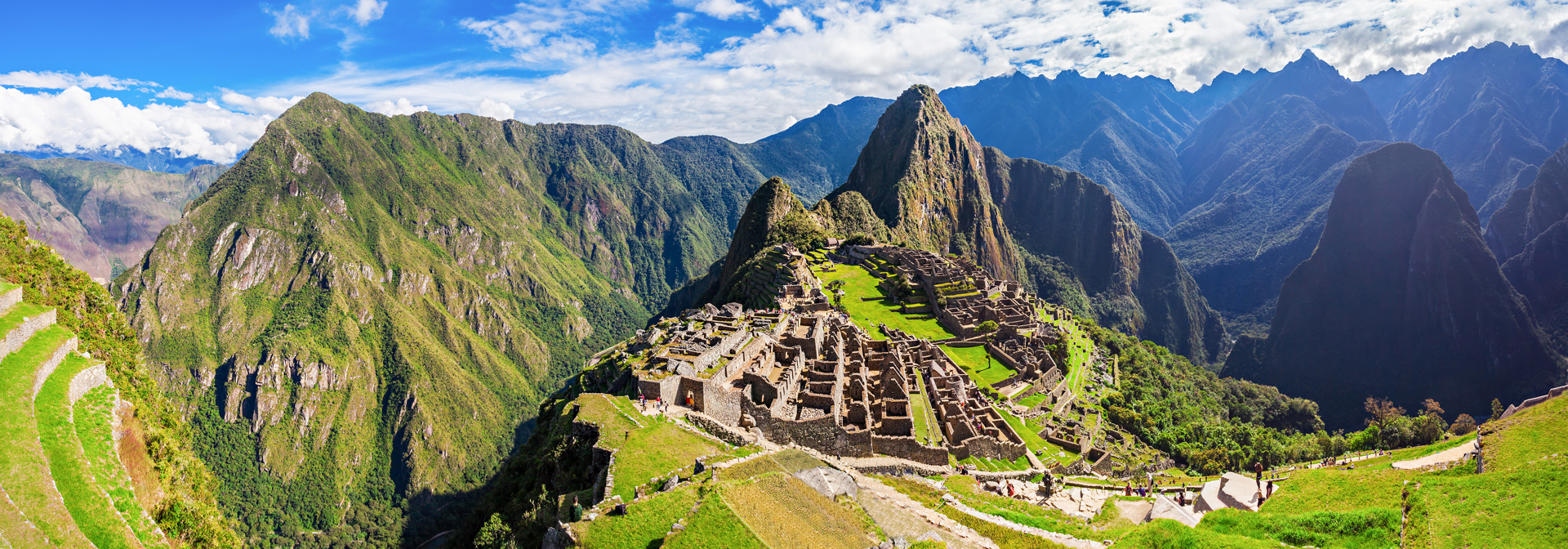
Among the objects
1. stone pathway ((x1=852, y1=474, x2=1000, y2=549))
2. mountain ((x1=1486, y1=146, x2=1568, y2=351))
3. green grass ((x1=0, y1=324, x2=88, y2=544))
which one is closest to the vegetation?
green grass ((x1=0, y1=324, x2=88, y2=544))

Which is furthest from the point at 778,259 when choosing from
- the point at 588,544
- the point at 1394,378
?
the point at 1394,378

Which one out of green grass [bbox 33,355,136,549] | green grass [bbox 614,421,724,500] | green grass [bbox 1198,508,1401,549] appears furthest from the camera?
green grass [bbox 614,421,724,500]

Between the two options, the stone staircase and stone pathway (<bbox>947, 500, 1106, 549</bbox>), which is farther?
stone pathway (<bbox>947, 500, 1106, 549</bbox>)

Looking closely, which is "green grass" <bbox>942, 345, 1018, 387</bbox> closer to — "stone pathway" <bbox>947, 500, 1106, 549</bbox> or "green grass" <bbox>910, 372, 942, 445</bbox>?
"green grass" <bbox>910, 372, 942, 445</bbox>

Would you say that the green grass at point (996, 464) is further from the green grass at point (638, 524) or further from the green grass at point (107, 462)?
the green grass at point (107, 462)

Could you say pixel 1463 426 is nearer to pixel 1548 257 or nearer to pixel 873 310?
pixel 873 310

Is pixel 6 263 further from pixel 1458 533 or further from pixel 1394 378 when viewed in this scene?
pixel 1394 378

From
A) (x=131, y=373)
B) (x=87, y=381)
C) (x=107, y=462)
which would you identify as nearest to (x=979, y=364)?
(x=107, y=462)

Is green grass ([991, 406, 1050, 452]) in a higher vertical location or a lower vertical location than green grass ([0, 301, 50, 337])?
lower
